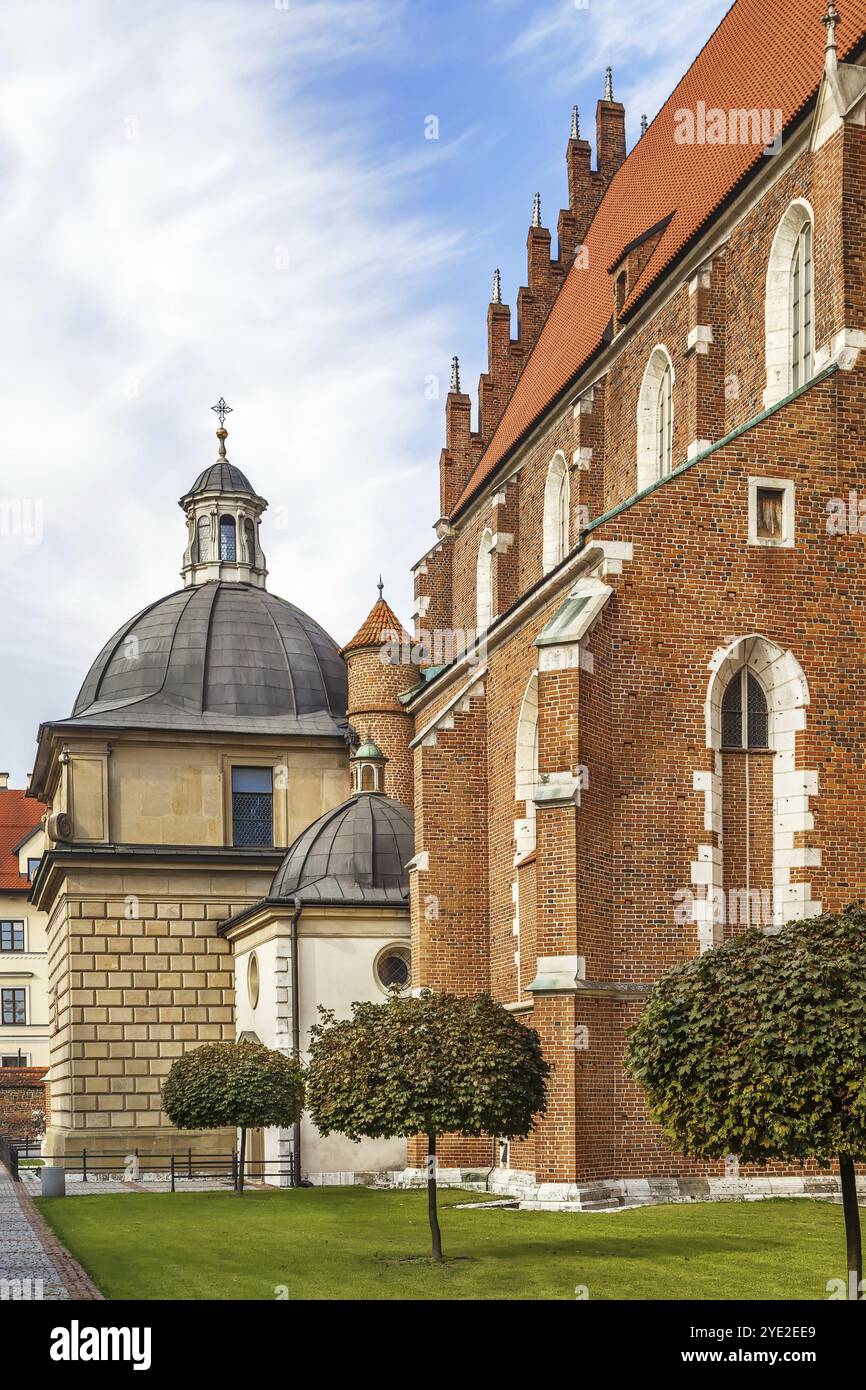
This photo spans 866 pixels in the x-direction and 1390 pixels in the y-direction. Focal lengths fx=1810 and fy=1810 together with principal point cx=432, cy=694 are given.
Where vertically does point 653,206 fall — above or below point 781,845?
above

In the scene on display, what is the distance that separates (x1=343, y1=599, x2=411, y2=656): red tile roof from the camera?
39562 mm

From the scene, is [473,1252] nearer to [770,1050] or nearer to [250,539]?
[770,1050]

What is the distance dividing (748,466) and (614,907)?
18.3ft

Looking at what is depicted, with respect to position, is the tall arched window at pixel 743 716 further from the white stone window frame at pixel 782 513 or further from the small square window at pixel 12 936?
the small square window at pixel 12 936

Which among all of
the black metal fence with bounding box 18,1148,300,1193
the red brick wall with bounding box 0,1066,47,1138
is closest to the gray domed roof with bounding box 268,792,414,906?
the black metal fence with bounding box 18,1148,300,1193

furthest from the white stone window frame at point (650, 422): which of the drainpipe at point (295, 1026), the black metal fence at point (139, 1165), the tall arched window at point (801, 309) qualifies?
the black metal fence at point (139, 1165)

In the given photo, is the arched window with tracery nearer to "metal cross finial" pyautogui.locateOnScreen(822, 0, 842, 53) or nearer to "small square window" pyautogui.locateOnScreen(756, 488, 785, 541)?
"small square window" pyautogui.locateOnScreen(756, 488, 785, 541)

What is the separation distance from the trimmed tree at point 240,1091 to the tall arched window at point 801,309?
42.7ft

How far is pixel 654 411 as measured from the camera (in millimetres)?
28734

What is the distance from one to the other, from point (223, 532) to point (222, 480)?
5.59ft

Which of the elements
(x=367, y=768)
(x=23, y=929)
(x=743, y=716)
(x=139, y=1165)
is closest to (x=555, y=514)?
(x=367, y=768)

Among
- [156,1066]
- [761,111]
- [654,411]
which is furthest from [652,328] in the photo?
[156,1066]

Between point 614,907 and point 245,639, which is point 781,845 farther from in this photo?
point 245,639

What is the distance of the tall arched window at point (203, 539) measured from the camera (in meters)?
45.2
